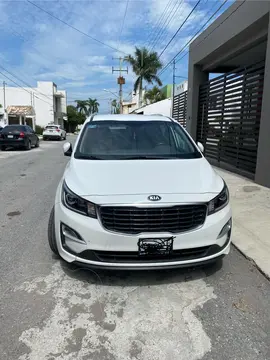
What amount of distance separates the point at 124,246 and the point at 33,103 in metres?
52.7

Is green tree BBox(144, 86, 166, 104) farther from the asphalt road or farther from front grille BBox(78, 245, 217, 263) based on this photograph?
front grille BBox(78, 245, 217, 263)

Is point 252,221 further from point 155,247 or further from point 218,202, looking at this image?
point 155,247

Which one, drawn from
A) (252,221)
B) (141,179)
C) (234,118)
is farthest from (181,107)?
(141,179)

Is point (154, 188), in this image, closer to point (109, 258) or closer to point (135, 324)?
point (109, 258)

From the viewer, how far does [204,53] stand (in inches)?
494

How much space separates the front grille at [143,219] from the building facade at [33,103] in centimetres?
4608

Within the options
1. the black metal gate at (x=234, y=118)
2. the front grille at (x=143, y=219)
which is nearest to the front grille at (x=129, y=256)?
the front grille at (x=143, y=219)

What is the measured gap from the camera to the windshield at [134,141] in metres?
4.03

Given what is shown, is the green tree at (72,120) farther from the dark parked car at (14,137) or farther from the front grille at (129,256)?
the front grille at (129,256)

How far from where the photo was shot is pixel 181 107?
63.1 ft

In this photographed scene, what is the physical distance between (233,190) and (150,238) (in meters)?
5.08

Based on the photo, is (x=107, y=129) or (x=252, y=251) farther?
(x=107, y=129)

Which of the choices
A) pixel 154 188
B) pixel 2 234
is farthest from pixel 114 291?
pixel 2 234

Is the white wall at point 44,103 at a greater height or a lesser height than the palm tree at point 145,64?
lesser
